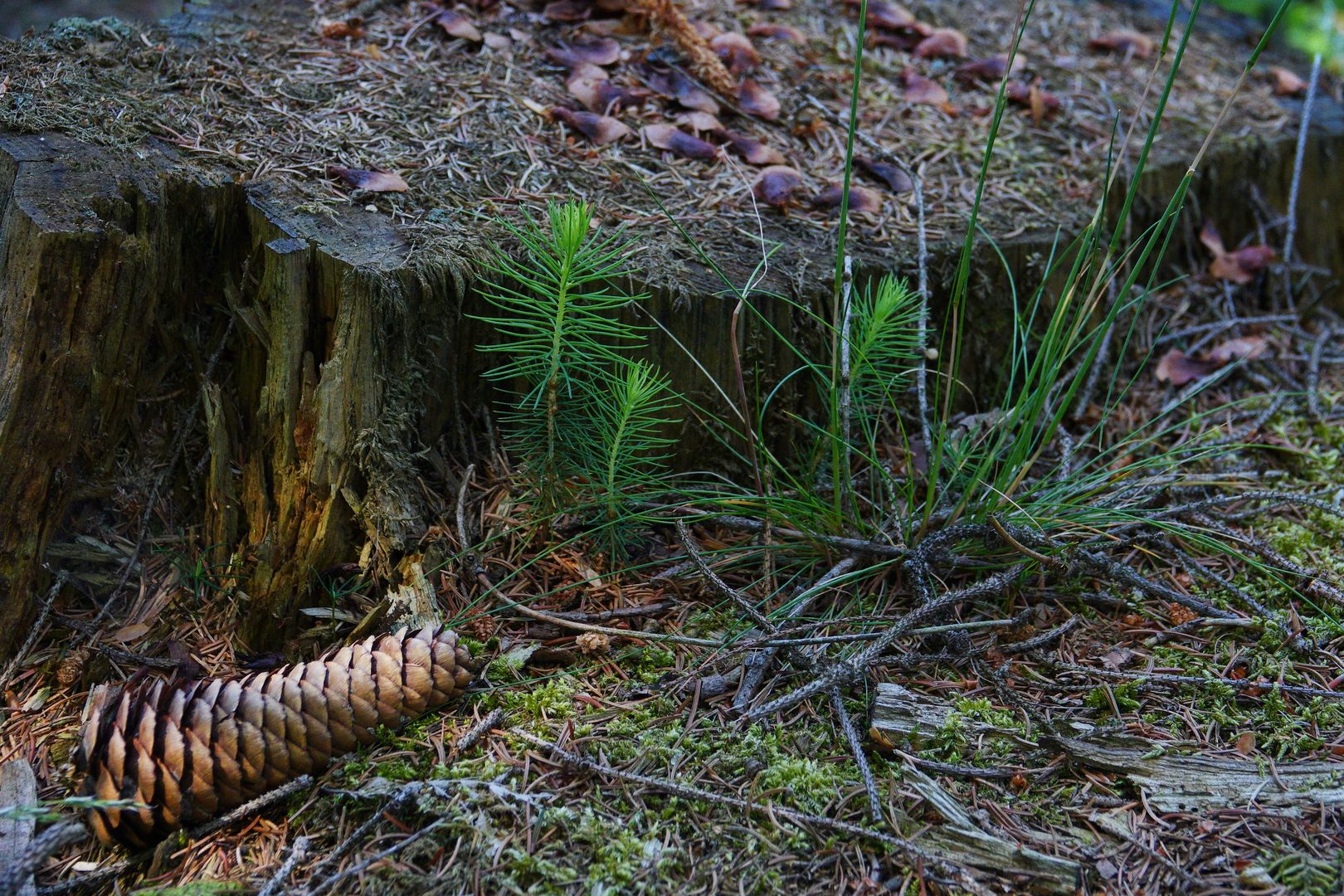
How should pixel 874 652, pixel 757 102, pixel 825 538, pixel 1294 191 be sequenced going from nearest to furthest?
pixel 874 652, pixel 825 538, pixel 757 102, pixel 1294 191

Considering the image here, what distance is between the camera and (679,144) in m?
2.74

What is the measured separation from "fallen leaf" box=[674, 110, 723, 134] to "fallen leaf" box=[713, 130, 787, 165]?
0.02m

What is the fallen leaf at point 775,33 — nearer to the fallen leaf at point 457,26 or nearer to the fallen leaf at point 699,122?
the fallen leaf at point 699,122

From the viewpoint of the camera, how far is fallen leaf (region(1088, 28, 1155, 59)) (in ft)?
12.6

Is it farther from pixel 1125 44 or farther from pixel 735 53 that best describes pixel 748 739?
pixel 1125 44

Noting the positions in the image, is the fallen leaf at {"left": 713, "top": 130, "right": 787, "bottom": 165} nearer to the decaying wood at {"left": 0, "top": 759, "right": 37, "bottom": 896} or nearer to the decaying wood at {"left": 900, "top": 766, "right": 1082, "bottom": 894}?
the decaying wood at {"left": 900, "top": 766, "right": 1082, "bottom": 894}

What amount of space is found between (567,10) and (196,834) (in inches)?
104

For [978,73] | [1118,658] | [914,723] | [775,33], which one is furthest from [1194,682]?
[775,33]

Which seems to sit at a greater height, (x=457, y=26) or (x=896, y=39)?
(x=896, y=39)

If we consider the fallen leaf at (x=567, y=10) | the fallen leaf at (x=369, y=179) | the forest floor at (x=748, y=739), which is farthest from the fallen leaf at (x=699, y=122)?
the forest floor at (x=748, y=739)

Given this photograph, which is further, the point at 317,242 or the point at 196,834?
the point at 317,242

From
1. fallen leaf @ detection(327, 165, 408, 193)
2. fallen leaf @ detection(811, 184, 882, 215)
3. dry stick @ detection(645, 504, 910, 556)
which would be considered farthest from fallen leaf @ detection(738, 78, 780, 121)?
dry stick @ detection(645, 504, 910, 556)

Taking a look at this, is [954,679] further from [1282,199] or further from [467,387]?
[1282,199]

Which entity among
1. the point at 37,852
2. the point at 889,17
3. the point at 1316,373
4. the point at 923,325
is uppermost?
the point at 889,17
